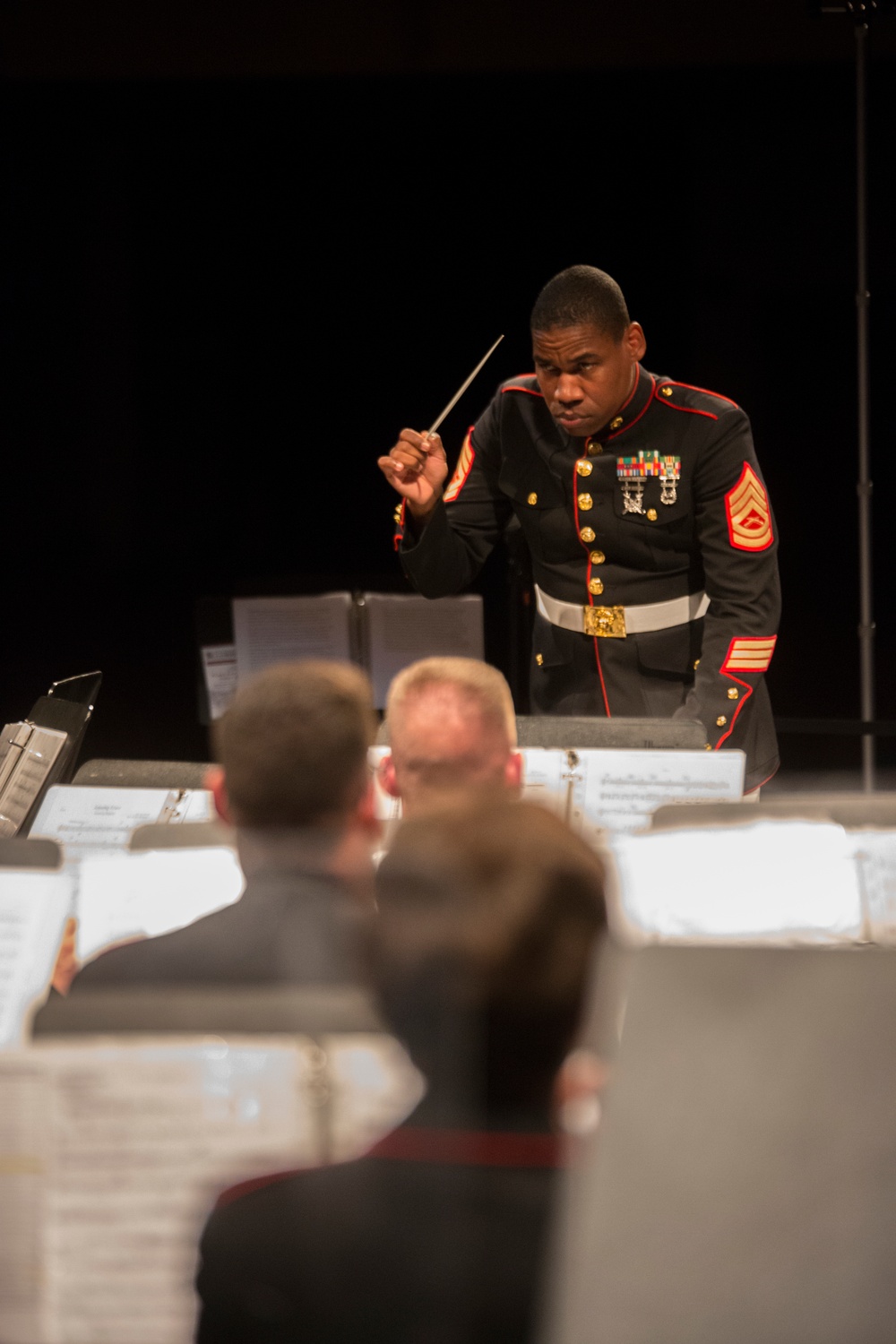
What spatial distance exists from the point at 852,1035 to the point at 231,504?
4.90 metres

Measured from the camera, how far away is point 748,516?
2809mm

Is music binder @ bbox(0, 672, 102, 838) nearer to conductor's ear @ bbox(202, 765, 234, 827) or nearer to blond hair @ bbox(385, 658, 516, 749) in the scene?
blond hair @ bbox(385, 658, 516, 749)

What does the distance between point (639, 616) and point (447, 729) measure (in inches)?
45.5

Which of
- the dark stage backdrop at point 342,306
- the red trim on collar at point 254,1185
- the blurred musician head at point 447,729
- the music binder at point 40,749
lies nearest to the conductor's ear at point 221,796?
the blurred musician head at point 447,729

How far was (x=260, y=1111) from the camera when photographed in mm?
786

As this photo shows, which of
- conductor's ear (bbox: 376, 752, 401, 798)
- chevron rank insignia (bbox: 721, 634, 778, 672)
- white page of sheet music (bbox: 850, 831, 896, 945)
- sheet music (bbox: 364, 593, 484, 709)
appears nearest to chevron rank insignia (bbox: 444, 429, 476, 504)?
chevron rank insignia (bbox: 721, 634, 778, 672)

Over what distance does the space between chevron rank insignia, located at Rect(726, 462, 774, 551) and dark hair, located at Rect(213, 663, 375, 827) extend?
4.82 feet

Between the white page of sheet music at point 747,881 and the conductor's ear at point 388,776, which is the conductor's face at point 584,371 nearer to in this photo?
the conductor's ear at point 388,776

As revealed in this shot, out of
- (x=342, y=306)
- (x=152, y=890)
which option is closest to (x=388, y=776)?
(x=152, y=890)

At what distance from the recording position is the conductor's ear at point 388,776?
185 centimetres

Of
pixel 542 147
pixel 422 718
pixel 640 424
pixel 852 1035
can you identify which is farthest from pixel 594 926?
pixel 542 147

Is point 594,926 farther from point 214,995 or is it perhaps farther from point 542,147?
point 542,147

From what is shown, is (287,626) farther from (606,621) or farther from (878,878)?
(878,878)

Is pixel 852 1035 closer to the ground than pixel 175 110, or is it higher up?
closer to the ground
